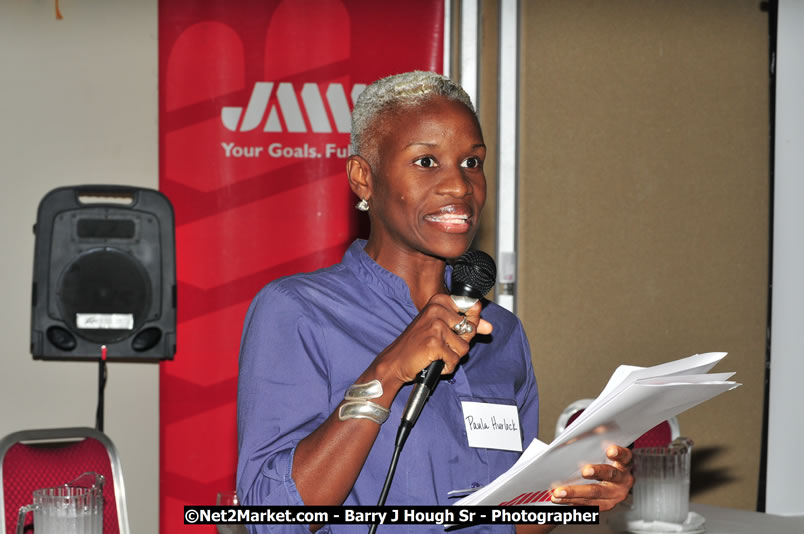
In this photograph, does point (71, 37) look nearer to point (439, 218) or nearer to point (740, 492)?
point (439, 218)

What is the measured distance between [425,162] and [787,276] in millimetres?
3320

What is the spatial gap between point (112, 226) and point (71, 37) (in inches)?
39.8

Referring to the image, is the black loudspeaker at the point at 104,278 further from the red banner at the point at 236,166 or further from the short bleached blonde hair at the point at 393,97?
the short bleached blonde hair at the point at 393,97

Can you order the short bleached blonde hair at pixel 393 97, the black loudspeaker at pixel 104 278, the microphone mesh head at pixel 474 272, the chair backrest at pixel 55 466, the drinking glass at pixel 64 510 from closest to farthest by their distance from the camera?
the microphone mesh head at pixel 474 272, the short bleached blonde hair at pixel 393 97, the drinking glass at pixel 64 510, the chair backrest at pixel 55 466, the black loudspeaker at pixel 104 278

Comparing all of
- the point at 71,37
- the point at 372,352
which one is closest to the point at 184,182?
the point at 71,37

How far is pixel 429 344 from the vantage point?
1.14 metres

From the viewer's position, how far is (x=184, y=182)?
4.01 meters

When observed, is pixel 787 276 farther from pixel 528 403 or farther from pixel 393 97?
pixel 393 97

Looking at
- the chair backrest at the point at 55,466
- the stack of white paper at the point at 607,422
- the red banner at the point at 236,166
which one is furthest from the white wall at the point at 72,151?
the stack of white paper at the point at 607,422

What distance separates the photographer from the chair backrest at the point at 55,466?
7.68 feet

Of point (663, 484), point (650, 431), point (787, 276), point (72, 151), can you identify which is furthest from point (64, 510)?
point (787, 276)

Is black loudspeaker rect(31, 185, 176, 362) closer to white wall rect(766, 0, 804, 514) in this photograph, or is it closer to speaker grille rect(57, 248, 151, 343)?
speaker grille rect(57, 248, 151, 343)

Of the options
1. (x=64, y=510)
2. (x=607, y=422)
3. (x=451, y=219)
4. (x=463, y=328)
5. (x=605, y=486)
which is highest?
(x=451, y=219)

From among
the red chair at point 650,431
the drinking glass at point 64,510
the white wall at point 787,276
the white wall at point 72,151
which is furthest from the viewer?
the white wall at point 787,276
